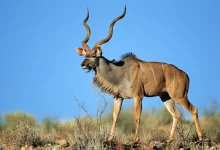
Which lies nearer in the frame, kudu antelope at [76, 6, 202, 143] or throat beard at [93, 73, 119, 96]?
kudu antelope at [76, 6, 202, 143]

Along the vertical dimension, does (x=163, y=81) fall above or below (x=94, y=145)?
above

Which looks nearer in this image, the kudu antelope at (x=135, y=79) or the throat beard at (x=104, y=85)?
the kudu antelope at (x=135, y=79)

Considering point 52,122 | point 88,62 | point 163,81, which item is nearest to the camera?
point 88,62

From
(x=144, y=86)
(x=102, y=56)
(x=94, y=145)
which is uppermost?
(x=102, y=56)

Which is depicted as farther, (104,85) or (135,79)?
(104,85)

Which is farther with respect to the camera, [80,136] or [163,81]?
[163,81]

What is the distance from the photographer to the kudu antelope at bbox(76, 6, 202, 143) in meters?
13.5

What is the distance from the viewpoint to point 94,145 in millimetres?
10812

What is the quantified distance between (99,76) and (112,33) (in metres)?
1.34

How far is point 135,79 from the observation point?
540 inches

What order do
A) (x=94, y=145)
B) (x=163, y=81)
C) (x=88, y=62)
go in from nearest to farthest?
1. (x=94, y=145)
2. (x=88, y=62)
3. (x=163, y=81)

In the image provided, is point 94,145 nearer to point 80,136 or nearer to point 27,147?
point 80,136

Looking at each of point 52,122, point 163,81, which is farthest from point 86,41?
point 52,122

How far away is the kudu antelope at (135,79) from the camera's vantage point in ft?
44.3
